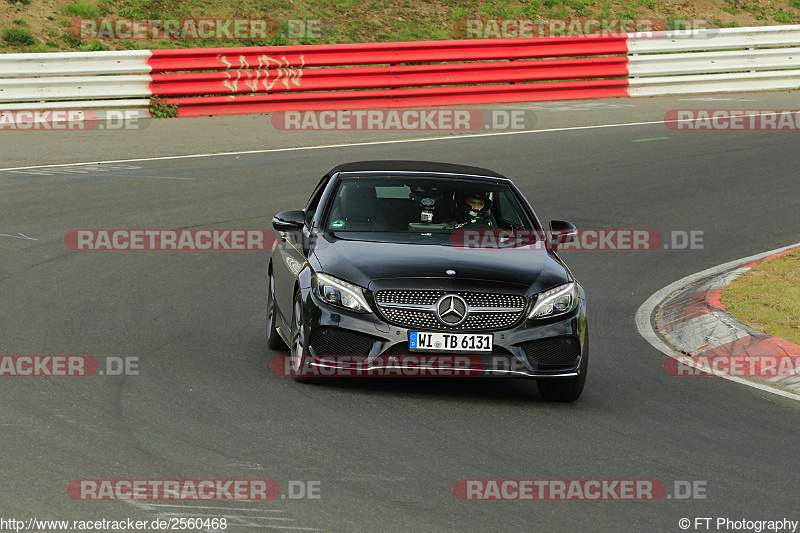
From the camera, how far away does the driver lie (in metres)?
9.78

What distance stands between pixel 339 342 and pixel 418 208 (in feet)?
5.81

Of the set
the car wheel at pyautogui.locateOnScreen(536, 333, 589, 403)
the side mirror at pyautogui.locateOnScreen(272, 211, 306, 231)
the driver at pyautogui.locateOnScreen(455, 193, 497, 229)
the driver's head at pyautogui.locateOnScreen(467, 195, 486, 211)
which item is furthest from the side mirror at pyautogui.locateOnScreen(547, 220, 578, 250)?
the side mirror at pyautogui.locateOnScreen(272, 211, 306, 231)

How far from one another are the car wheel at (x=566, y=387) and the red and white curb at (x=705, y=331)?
1603 millimetres

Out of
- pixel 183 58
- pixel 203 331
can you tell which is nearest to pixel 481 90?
pixel 183 58

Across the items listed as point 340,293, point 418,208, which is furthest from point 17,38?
point 340,293

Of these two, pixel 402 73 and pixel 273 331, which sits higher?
pixel 273 331

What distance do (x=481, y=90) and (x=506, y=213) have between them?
16.0m

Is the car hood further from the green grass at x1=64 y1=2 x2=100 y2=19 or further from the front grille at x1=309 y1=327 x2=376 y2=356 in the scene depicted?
the green grass at x1=64 y1=2 x2=100 y2=19

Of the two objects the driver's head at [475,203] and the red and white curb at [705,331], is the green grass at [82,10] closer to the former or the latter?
the red and white curb at [705,331]

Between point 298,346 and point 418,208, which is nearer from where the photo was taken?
point 298,346

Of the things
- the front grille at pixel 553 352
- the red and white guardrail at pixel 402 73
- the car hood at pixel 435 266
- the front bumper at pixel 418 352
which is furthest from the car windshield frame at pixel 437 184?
the red and white guardrail at pixel 402 73

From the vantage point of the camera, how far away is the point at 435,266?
8.61m

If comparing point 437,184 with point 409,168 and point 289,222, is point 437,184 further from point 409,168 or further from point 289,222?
point 289,222

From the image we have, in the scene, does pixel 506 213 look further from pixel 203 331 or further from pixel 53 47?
pixel 53 47
